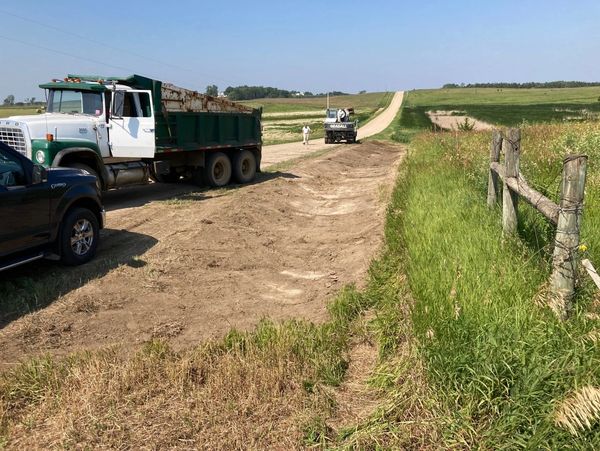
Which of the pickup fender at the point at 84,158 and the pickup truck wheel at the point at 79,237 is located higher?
the pickup fender at the point at 84,158

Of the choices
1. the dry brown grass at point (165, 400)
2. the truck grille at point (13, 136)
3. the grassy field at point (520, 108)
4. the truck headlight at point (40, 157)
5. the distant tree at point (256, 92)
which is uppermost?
the distant tree at point (256, 92)


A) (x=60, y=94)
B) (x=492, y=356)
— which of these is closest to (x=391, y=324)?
(x=492, y=356)

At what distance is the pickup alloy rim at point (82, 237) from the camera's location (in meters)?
6.71

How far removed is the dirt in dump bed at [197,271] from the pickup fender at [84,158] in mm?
853

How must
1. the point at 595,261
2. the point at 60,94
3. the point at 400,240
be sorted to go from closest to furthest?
1. the point at 595,261
2. the point at 400,240
3. the point at 60,94

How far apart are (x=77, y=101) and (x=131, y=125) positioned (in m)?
1.28

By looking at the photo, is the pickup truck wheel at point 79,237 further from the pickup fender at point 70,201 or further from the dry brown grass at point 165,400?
the dry brown grass at point 165,400

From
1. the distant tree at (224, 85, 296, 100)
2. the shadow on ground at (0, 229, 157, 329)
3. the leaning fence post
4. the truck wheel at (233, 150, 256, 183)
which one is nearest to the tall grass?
the leaning fence post

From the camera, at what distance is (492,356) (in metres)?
3.00

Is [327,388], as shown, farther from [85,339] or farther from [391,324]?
[85,339]

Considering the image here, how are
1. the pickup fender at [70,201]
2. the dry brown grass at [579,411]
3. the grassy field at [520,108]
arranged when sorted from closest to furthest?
the dry brown grass at [579,411], the pickup fender at [70,201], the grassy field at [520,108]

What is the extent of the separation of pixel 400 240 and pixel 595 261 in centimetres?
268

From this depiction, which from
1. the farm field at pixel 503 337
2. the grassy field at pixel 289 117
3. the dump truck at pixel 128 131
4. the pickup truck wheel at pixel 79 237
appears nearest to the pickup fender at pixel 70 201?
the pickup truck wheel at pixel 79 237

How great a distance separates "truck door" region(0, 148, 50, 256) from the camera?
5.48m
